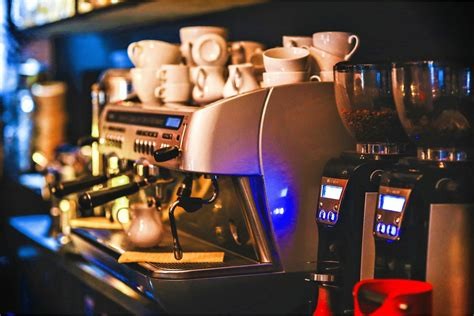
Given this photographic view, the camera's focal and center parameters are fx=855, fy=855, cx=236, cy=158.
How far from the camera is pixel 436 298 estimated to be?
1550 millimetres

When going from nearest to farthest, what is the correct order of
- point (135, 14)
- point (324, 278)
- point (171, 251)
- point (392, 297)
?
point (392, 297), point (324, 278), point (171, 251), point (135, 14)

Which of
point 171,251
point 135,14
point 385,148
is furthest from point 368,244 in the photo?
point 135,14

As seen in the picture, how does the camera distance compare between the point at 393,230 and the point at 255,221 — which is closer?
the point at 393,230

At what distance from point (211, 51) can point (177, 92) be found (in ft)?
0.52

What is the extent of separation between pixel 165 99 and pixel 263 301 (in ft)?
2.29

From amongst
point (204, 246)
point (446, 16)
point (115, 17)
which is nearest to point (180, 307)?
point (204, 246)

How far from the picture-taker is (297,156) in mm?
1951

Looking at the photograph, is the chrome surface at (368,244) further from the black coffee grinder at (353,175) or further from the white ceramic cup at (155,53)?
the white ceramic cup at (155,53)

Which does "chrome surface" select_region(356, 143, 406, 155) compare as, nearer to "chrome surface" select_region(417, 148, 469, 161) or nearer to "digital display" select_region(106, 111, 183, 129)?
"chrome surface" select_region(417, 148, 469, 161)

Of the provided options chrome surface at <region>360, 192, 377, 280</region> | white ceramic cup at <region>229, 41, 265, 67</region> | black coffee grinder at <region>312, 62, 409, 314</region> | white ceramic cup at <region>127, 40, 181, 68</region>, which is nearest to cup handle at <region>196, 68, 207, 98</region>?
white ceramic cup at <region>229, 41, 265, 67</region>

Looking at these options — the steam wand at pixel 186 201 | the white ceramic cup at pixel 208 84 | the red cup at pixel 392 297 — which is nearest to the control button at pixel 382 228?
the red cup at pixel 392 297

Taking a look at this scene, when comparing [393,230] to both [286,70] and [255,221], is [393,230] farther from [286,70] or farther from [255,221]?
[286,70]

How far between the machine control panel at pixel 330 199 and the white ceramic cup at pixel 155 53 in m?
0.87

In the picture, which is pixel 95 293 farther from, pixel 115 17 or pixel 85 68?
pixel 85 68
